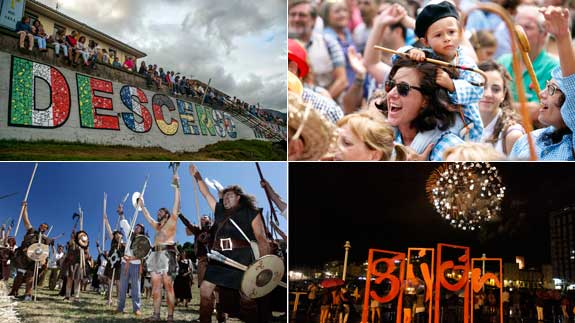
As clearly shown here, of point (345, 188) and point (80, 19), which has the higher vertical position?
point (80, 19)

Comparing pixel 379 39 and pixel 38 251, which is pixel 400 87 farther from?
pixel 38 251

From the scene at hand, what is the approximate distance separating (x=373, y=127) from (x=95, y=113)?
296 cm

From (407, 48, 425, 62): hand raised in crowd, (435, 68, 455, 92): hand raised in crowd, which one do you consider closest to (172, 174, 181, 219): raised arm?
(407, 48, 425, 62): hand raised in crowd

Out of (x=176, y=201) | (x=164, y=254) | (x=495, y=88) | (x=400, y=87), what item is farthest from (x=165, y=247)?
(x=495, y=88)

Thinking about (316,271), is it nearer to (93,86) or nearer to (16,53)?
(93,86)

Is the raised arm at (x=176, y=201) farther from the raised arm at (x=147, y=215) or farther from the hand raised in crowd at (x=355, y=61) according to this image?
the hand raised in crowd at (x=355, y=61)

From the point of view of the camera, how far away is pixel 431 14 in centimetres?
638

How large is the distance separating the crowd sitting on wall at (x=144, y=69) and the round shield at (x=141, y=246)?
1.60 m

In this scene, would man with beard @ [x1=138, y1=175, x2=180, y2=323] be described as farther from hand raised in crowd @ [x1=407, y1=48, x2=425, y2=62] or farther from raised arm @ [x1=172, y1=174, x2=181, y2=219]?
hand raised in crowd @ [x1=407, y1=48, x2=425, y2=62]

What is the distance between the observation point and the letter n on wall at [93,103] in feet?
22.0

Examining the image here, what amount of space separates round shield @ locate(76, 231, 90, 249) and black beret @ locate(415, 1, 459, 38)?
412cm

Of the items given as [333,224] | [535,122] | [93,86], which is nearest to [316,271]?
[333,224]

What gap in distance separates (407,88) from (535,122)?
131 cm

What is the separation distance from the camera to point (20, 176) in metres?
6.88
